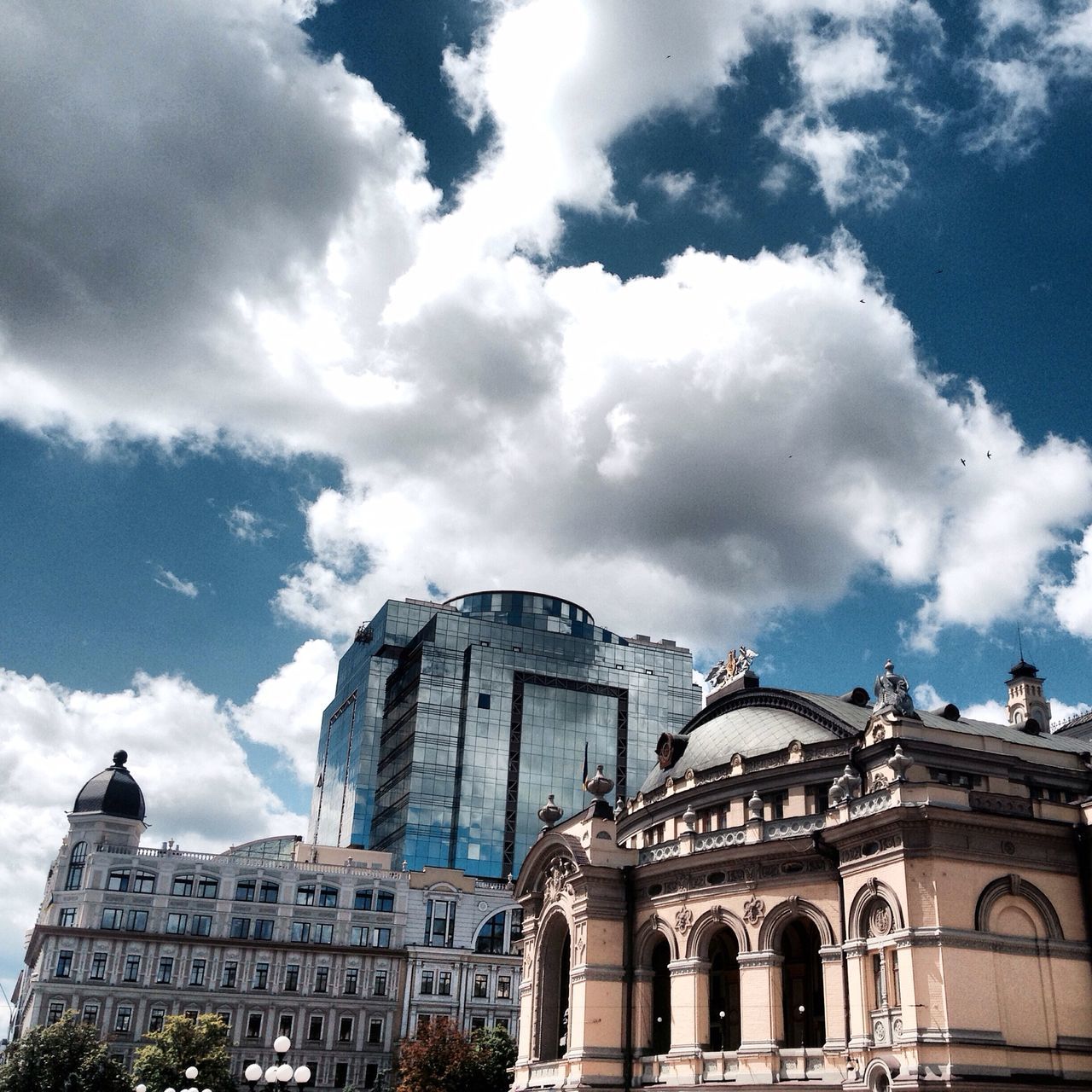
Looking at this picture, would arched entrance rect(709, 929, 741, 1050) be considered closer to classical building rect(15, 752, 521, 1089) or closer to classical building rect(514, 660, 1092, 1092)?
classical building rect(514, 660, 1092, 1092)

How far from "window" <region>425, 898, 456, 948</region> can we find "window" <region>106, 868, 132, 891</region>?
22.1 metres

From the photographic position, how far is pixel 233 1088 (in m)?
70.2

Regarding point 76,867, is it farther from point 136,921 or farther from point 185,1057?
point 185,1057

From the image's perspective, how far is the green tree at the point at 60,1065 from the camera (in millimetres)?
66688

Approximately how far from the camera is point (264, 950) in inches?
3317

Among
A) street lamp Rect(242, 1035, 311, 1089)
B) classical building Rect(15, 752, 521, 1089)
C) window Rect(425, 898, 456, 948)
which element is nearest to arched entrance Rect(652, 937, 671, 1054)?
street lamp Rect(242, 1035, 311, 1089)

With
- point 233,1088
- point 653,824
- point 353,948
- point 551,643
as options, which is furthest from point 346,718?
point 653,824

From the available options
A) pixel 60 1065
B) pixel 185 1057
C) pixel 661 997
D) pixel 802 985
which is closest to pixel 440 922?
pixel 185 1057

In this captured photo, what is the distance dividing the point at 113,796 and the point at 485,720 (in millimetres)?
43622

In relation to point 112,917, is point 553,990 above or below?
below

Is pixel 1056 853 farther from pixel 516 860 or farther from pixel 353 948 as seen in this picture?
pixel 516 860

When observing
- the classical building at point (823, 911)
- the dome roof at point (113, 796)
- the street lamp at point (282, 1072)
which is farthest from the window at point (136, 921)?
the street lamp at point (282, 1072)

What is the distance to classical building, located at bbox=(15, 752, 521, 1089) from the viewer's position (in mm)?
80875

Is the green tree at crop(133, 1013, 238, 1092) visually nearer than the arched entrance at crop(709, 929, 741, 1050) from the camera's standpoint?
No
